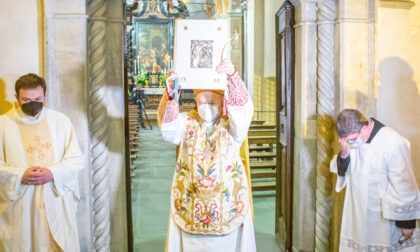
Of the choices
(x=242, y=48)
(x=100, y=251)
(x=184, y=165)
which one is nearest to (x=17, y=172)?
(x=184, y=165)

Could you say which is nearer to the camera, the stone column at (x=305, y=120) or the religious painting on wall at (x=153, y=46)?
the stone column at (x=305, y=120)

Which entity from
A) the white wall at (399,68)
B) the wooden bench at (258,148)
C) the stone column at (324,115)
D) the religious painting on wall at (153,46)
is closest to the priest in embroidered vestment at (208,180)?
the stone column at (324,115)

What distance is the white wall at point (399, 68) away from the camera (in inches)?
143

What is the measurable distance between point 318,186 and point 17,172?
2.50 meters

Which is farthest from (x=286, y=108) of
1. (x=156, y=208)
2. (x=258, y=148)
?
(x=258, y=148)

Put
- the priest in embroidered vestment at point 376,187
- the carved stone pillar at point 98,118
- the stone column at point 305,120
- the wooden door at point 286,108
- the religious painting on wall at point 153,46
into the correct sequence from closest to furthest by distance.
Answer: the priest in embroidered vestment at point 376,187 < the carved stone pillar at point 98,118 < the stone column at point 305,120 < the wooden door at point 286,108 < the religious painting on wall at point 153,46

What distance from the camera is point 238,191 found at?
8.98 ft

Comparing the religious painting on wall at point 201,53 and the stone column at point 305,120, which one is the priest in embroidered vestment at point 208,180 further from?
the stone column at point 305,120

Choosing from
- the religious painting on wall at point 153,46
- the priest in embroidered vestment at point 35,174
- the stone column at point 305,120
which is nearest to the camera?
the priest in embroidered vestment at point 35,174

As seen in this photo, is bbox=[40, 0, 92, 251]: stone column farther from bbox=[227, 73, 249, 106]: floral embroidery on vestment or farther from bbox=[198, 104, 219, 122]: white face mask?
bbox=[227, 73, 249, 106]: floral embroidery on vestment

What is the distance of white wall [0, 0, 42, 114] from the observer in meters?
3.23

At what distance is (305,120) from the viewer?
3.78 metres

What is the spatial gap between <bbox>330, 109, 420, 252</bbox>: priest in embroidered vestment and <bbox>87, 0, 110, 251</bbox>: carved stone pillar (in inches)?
75.0

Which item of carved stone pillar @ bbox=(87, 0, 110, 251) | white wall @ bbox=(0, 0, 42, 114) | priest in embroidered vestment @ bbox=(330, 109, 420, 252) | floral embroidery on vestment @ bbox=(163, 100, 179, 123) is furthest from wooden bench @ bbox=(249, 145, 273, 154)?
floral embroidery on vestment @ bbox=(163, 100, 179, 123)
